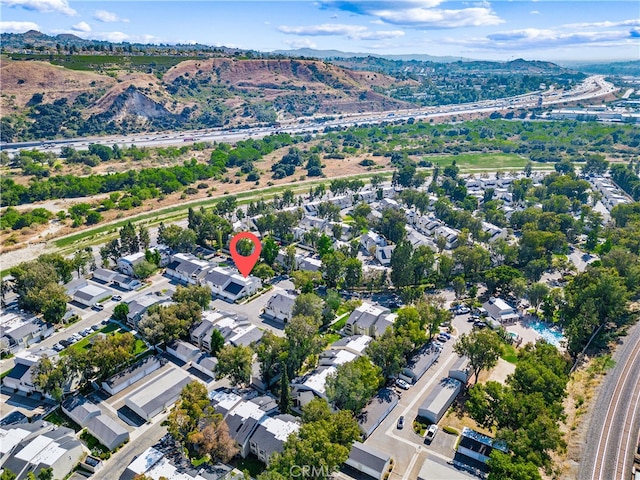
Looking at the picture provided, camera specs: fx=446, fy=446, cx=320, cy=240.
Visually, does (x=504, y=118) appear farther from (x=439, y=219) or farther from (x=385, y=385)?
(x=385, y=385)

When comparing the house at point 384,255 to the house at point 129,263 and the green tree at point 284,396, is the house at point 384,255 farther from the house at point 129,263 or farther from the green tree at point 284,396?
the house at point 129,263

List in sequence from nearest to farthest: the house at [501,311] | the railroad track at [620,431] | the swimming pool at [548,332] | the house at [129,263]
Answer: the railroad track at [620,431] → the swimming pool at [548,332] → the house at [501,311] → the house at [129,263]

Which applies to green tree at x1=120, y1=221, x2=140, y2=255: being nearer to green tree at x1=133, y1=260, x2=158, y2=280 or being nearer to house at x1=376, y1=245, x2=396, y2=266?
green tree at x1=133, y1=260, x2=158, y2=280

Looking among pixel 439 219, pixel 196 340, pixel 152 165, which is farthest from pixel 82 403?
pixel 152 165

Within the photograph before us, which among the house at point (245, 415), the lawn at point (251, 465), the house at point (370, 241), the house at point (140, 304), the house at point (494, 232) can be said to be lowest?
the lawn at point (251, 465)

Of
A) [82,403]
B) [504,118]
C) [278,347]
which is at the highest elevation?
[504,118]

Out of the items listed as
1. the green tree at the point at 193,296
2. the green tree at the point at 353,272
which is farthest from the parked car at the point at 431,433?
the green tree at the point at 193,296

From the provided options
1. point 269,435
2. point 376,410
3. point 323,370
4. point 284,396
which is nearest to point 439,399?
point 376,410

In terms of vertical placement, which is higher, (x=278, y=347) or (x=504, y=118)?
(x=504, y=118)
